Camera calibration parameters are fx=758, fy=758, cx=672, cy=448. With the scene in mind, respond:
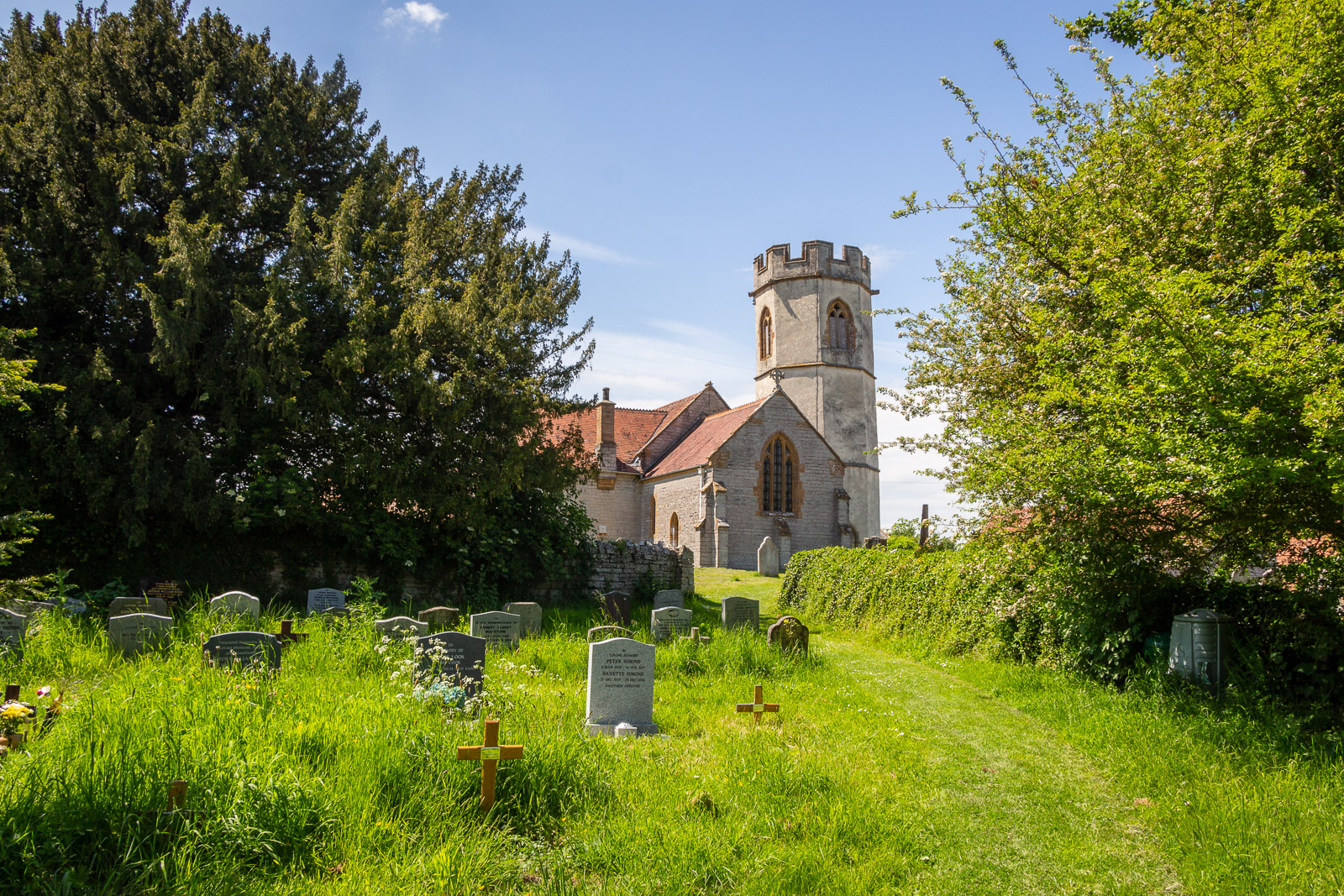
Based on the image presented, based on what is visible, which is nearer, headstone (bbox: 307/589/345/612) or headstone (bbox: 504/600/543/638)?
headstone (bbox: 504/600/543/638)

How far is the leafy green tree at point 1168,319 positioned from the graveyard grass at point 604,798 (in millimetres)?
1808

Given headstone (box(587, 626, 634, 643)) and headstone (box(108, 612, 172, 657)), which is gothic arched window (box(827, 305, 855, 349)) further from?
headstone (box(108, 612, 172, 657))

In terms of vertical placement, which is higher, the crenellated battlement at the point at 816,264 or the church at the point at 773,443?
the crenellated battlement at the point at 816,264

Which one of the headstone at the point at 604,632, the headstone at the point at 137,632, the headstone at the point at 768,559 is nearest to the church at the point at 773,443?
the headstone at the point at 768,559

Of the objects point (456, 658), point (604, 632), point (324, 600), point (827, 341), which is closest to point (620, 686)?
point (456, 658)

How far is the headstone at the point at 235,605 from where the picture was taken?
9195 millimetres

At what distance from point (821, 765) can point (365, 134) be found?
53.6 ft

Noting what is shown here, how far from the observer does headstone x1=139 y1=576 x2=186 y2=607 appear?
12016 millimetres

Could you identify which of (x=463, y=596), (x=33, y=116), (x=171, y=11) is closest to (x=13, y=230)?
(x=33, y=116)

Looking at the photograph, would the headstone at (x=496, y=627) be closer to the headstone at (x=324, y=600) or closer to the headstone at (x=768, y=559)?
the headstone at (x=324, y=600)

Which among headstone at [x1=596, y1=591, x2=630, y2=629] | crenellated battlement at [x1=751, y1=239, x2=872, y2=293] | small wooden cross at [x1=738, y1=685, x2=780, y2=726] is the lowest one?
small wooden cross at [x1=738, y1=685, x2=780, y2=726]

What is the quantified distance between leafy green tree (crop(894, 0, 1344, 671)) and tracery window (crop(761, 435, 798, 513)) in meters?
19.2

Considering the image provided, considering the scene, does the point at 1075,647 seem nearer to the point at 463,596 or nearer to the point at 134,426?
the point at 463,596

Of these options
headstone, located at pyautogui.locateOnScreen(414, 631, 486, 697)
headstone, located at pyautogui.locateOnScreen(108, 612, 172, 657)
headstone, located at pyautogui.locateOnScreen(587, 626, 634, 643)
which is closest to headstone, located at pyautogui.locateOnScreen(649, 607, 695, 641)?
headstone, located at pyautogui.locateOnScreen(587, 626, 634, 643)
